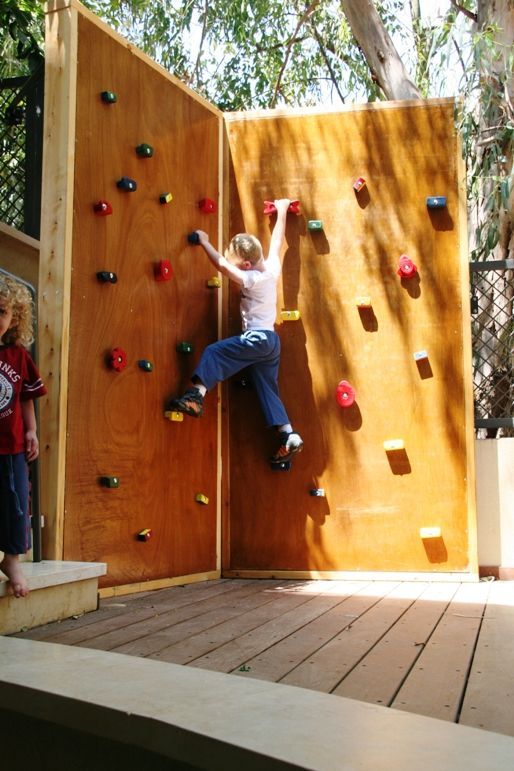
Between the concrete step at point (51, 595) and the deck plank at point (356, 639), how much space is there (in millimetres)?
1001

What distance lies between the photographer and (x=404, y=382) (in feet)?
14.7

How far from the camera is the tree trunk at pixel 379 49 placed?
271 inches

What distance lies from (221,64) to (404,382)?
6384mm

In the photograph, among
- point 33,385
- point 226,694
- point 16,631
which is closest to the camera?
point 226,694

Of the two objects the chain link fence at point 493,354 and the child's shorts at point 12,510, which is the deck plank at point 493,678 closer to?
the child's shorts at point 12,510

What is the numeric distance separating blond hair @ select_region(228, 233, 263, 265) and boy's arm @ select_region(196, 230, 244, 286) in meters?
0.07

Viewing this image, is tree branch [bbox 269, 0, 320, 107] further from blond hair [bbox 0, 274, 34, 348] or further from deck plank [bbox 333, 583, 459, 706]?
deck plank [bbox 333, 583, 459, 706]

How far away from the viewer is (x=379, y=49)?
695 centimetres

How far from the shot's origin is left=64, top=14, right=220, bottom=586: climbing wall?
371 centimetres

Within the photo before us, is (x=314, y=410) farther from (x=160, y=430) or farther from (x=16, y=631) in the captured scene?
(x=16, y=631)

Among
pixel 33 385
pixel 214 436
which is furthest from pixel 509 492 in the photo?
pixel 33 385

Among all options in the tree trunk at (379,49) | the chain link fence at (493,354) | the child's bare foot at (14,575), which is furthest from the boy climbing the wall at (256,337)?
the tree trunk at (379,49)

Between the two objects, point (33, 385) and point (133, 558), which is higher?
Answer: point (33, 385)

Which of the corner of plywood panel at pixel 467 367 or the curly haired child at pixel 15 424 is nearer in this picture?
the curly haired child at pixel 15 424
